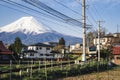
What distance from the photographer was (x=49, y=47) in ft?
342

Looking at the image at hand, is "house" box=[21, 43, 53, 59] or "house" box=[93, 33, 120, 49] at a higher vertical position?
"house" box=[93, 33, 120, 49]

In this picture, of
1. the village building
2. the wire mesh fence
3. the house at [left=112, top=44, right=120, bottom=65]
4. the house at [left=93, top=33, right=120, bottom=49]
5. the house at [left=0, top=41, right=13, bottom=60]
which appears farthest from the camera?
the village building

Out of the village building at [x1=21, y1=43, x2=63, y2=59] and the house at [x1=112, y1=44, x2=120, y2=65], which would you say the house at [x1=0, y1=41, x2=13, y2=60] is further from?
the village building at [x1=21, y1=43, x2=63, y2=59]

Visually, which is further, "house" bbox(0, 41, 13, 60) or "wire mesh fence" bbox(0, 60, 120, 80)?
"house" bbox(0, 41, 13, 60)

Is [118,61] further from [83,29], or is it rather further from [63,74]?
[63,74]

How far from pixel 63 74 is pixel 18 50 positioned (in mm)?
52671

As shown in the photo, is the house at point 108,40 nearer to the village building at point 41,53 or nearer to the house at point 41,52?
the village building at point 41,53

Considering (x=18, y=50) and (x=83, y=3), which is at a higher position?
(x=83, y=3)

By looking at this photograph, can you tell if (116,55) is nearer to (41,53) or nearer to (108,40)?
(108,40)

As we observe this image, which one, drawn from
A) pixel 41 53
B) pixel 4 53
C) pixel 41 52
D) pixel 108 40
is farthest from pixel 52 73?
pixel 108 40

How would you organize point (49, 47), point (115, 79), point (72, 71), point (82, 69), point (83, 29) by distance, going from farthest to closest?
point (49, 47), point (83, 29), point (82, 69), point (72, 71), point (115, 79)

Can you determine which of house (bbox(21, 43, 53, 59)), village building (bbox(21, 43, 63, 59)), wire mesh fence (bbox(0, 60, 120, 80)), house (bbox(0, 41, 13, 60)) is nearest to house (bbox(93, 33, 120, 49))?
village building (bbox(21, 43, 63, 59))

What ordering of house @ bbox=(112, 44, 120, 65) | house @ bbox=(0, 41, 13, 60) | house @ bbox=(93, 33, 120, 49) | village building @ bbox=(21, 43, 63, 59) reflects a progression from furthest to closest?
1. village building @ bbox=(21, 43, 63, 59)
2. house @ bbox=(93, 33, 120, 49)
3. house @ bbox=(112, 44, 120, 65)
4. house @ bbox=(0, 41, 13, 60)

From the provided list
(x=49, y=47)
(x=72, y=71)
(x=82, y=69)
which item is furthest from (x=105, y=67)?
(x=49, y=47)
